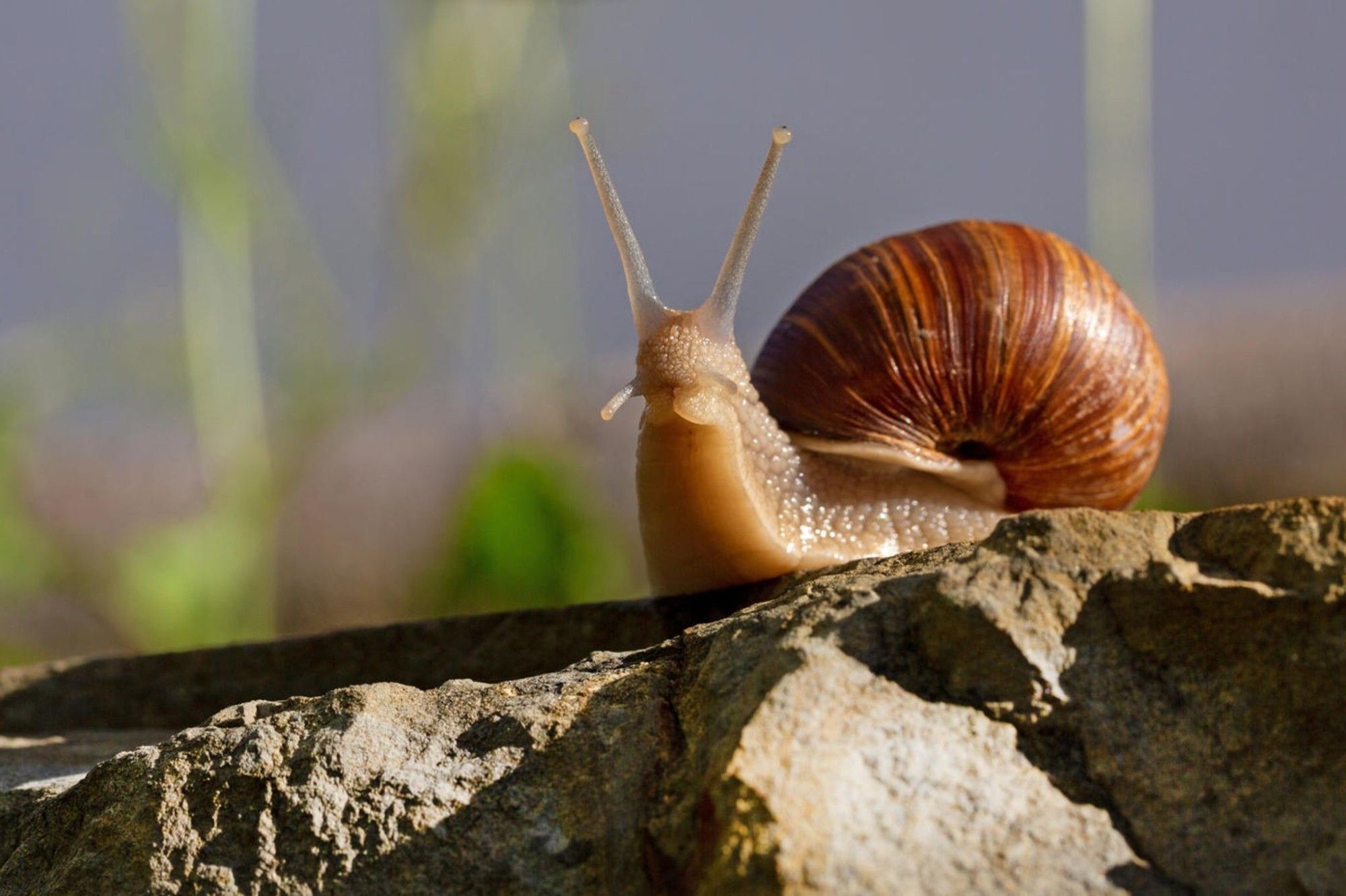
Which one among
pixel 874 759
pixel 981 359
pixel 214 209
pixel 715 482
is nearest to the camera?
pixel 874 759

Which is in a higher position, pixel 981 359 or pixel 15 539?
pixel 981 359

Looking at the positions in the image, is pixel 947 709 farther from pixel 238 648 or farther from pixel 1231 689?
pixel 238 648

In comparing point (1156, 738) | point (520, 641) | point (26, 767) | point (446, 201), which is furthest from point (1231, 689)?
point (446, 201)

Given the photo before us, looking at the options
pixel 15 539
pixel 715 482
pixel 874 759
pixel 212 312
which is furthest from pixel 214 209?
pixel 874 759

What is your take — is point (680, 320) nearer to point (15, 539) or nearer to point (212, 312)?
point (212, 312)

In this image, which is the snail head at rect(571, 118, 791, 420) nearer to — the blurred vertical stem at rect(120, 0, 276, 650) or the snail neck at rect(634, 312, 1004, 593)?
the snail neck at rect(634, 312, 1004, 593)

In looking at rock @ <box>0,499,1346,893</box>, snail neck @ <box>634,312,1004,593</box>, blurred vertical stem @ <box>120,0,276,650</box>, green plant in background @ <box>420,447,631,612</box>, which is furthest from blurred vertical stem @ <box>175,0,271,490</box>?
rock @ <box>0,499,1346,893</box>

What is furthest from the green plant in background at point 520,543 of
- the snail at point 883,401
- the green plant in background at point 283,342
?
the snail at point 883,401

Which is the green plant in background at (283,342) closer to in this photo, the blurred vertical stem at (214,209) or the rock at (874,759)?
the blurred vertical stem at (214,209)
